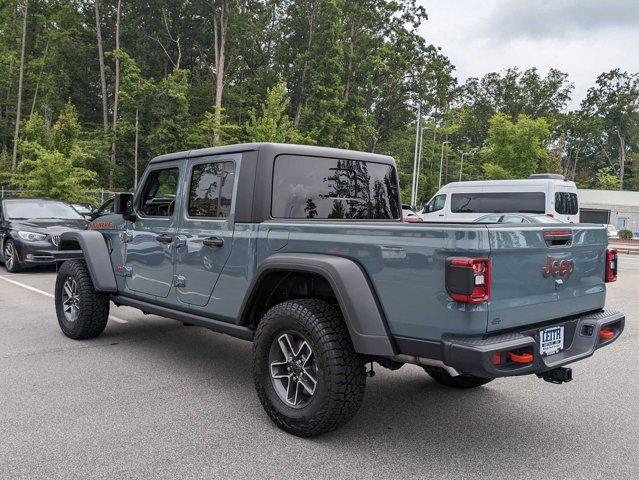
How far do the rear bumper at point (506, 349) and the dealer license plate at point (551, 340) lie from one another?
3 cm

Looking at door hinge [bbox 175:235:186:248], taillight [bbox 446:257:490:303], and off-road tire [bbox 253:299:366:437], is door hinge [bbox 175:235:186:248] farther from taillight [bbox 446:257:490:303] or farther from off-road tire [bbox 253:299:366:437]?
taillight [bbox 446:257:490:303]

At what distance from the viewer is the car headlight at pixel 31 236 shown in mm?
11039

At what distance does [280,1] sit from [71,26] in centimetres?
1720

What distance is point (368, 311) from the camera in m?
3.22

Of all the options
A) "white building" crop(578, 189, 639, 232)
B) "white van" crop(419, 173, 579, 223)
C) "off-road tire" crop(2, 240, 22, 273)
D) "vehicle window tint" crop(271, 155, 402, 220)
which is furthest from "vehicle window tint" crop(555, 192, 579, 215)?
"white building" crop(578, 189, 639, 232)

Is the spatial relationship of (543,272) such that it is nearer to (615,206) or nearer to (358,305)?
(358,305)

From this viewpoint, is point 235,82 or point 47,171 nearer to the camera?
point 47,171

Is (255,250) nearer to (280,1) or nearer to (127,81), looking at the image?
(127,81)

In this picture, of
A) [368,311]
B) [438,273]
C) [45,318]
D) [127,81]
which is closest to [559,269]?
[438,273]

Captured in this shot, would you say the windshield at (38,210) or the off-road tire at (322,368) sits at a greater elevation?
the windshield at (38,210)

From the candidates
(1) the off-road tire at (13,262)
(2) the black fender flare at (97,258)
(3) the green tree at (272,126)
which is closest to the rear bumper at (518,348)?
(2) the black fender flare at (97,258)

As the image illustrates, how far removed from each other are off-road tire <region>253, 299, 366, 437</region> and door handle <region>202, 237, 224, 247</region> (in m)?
0.78

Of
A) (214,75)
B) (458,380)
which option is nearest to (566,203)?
(458,380)

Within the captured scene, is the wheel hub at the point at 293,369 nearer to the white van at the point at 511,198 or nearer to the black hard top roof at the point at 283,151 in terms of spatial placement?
the black hard top roof at the point at 283,151
